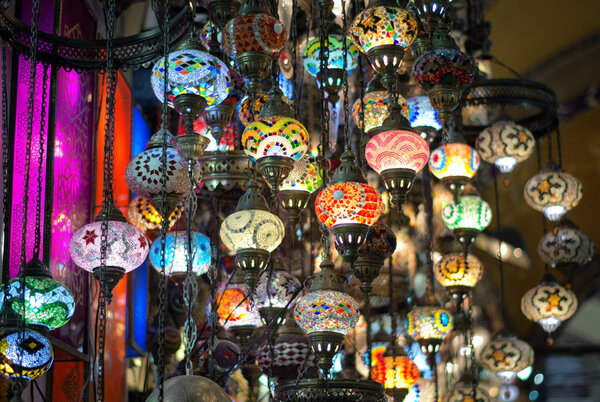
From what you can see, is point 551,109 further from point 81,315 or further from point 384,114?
point 81,315

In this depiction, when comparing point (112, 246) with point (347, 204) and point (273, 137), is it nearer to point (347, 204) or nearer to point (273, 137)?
point (273, 137)

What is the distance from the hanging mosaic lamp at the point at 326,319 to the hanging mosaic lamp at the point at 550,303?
2512 millimetres

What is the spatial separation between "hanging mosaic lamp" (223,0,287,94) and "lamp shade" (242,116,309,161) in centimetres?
11

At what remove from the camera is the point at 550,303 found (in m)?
5.29

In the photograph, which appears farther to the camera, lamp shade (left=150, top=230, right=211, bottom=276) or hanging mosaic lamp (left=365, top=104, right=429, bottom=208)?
lamp shade (left=150, top=230, right=211, bottom=276)

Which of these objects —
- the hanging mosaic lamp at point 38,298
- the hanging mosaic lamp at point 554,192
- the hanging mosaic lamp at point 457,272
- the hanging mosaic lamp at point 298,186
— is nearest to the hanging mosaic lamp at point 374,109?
the hanging mosaic lamp at point 298,186

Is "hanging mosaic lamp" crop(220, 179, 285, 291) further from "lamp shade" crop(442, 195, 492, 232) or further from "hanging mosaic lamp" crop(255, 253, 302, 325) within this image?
"lamp shade" crop(442, 195, 492, 232)

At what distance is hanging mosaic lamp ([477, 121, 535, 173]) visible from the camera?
502 cm

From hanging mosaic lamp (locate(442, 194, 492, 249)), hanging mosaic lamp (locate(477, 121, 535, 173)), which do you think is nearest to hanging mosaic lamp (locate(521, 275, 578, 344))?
hanging mosaic lamp (locate(477, 121, 535, 173))

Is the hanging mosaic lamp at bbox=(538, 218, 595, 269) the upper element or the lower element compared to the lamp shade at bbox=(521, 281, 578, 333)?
upper

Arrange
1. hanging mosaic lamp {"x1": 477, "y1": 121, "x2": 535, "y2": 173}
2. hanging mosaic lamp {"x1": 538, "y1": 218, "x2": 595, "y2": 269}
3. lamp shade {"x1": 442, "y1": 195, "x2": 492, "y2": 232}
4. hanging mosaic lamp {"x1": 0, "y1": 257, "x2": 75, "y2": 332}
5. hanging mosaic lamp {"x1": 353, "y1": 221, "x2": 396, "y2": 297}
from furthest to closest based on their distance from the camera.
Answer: hanging mosaic lamp {"x1": 538, "y1": 218, "x2": 595, "y2": 269} < hanging mosaic lamp {"x1": 477, "y1": 121, "x2": 535, "y2": 173} < lamp shade {"x1": 442, "y1": 195, "x2": 492, "y2": 232} < hanging mosaic lamp {"x1": 353, "y1": 221, "x2": 396, "y2": 297} < hanging mosaic lamp {"x1": 0, "y1": 257, "x2": 75, "y2": 332}

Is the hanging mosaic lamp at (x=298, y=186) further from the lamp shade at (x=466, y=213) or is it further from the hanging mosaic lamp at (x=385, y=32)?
the lamp shade at (x=466, y=213)

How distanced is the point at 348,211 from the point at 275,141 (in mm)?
302

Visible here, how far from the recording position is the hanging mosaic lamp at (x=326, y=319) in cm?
297
